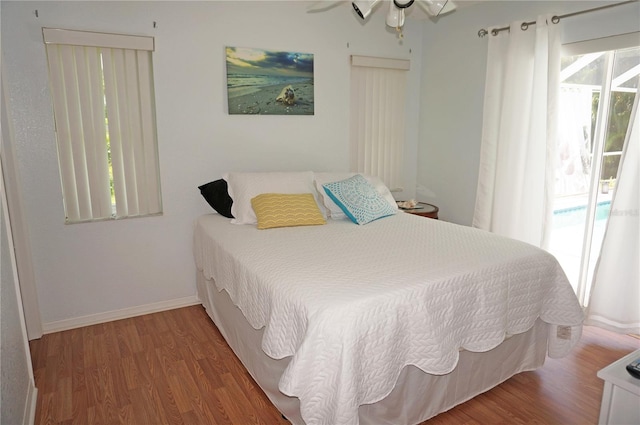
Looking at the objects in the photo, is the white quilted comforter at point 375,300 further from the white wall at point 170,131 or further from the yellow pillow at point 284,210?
the white wall at point 170,131

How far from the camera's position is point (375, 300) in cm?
166

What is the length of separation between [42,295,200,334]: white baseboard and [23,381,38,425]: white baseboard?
0.77 m

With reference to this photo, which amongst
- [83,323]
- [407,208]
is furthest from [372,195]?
[83,323]

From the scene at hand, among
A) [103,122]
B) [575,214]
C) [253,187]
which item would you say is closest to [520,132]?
[575,214]

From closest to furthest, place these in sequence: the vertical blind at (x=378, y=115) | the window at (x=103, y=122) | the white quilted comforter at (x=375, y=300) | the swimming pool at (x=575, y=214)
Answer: the white quilted comforter at (x=375, y=300)
the window at (x=103, y=122)
the swimming pool at (x=575, y=214)
the vertical blind at (x=378, y=115)

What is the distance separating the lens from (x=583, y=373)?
2.39 m

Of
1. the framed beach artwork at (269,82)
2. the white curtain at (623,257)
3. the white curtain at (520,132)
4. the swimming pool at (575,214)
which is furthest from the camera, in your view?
the framed beach artwork at (269,82)

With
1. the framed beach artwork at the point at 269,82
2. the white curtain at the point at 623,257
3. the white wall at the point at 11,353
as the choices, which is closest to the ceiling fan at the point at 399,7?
the framed beach artwork at the point at 269,82

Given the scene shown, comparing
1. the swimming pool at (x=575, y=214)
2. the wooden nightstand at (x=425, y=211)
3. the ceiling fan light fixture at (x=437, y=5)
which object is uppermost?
the ceiling fan light fixture at (x=437, y=5)

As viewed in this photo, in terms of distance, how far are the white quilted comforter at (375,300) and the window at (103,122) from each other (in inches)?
36.0

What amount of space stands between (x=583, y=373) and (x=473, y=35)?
2.67 m

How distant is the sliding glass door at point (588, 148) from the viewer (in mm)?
2740

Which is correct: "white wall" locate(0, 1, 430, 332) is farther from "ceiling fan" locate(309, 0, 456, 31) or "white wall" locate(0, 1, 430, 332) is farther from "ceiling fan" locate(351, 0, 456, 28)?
"ceiling fan" locate(351, 0, 456, 28)

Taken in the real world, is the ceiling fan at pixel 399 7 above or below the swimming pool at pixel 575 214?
above
